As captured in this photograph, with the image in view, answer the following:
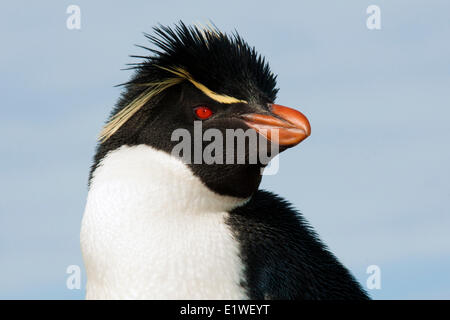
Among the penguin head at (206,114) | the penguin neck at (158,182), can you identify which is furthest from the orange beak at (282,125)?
the penguin neck at (158,182)

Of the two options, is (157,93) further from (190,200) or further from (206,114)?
(190,200)

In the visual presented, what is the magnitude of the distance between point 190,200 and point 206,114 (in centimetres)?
47

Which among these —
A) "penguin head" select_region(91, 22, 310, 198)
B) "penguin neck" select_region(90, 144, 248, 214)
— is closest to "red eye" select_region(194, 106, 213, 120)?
"penguin head" select_region(91, 22, 310, 198)

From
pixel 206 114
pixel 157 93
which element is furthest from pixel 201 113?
pixel 157 93

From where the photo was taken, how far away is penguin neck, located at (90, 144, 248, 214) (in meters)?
4.21

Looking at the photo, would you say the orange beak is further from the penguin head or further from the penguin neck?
the penguin neck

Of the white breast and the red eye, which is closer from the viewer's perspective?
the white breast

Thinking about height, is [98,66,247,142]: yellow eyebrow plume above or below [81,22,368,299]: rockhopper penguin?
above

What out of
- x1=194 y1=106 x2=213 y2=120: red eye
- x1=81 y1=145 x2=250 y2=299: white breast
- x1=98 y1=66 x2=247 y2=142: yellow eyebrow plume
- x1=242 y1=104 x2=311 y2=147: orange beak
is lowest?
x1=81 y1=145 x2=250 y2=299: white breast

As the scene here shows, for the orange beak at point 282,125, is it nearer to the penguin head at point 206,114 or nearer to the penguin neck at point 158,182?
the penguin head at point 206,114
